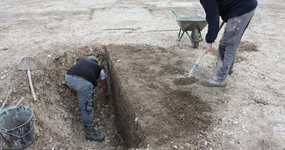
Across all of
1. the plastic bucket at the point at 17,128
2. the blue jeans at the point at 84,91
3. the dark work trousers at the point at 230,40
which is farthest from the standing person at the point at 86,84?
the dark work trousers at the point at 230,40

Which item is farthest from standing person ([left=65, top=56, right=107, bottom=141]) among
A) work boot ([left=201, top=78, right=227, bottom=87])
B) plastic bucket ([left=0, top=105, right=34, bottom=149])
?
work boot ([left=201, top=78, right=227, bottom=87])

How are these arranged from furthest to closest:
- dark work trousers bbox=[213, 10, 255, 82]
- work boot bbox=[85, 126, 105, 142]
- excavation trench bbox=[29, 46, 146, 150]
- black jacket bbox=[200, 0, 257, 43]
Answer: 1. work boot bbox=[85, 126, 105, 142]
2. excavation trench bbox=[29, 46, 146, 150]
3. dark work trousers bbox=[213, 10, 255, 82]
4. black jacket bbox=[200, 0, 257, 43]

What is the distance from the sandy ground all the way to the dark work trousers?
1.29ft

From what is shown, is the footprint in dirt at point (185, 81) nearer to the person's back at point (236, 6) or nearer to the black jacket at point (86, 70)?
the person's back at point (236, 6)

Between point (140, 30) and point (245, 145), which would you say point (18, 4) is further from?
point (245, 145)

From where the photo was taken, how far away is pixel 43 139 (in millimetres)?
2682

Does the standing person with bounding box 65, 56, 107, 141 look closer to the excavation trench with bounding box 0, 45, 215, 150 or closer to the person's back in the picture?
the excavation trench with bounding box 0, 45, 215, 150

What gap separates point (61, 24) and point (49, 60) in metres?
3.09

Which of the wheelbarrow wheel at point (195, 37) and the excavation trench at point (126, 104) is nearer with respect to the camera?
the excavation trench at point (126, 104)

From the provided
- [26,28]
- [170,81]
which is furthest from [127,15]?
[170,81]

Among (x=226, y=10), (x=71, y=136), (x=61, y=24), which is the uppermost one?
(x=226, y=10)

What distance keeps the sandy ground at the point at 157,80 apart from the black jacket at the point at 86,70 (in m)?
0.58

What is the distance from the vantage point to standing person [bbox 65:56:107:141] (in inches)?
143

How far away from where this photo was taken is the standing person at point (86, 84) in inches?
Answer: 143
